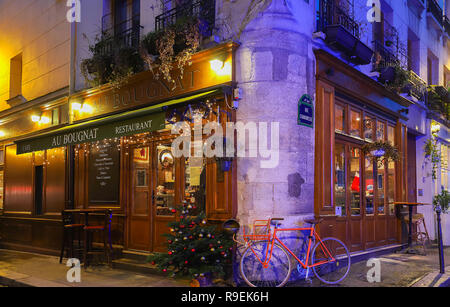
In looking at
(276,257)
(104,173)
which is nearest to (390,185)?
(276,257)

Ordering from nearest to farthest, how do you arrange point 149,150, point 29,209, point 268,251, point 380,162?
point 268,251 → point 149,150 → point 380,162 → point 29,209

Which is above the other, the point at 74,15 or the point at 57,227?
the point at 74,15

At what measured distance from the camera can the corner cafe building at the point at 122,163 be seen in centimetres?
780

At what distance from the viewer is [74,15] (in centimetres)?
1167

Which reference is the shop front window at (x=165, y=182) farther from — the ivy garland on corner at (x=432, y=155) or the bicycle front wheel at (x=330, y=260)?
the ivy garland on corner at (x=432, y=155)

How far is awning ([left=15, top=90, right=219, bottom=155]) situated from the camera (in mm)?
7859

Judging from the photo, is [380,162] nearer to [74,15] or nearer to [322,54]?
[322,54]

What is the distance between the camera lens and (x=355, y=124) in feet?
Answer: 32.8

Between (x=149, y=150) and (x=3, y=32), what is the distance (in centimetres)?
895

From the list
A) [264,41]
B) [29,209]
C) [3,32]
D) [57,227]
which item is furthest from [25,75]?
[264,41]

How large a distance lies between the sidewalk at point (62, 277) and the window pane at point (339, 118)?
4485mm

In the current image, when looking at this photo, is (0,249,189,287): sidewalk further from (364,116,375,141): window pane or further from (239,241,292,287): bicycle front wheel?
(364,116,375,141): window pane

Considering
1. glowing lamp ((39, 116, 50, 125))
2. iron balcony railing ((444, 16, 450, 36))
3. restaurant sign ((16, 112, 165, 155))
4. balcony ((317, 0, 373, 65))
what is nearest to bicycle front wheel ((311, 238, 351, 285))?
restaurant sign ((16, 112, 165, 155))

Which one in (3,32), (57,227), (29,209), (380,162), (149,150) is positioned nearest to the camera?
(149,150)
